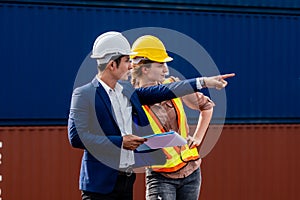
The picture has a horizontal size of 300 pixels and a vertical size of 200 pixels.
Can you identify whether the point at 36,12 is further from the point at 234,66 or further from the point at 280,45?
the point at 280,45

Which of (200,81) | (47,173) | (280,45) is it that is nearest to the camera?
(200,81)

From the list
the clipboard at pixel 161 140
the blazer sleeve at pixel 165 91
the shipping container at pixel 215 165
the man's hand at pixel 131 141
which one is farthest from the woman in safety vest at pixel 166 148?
the shipping container at pixel 215 165

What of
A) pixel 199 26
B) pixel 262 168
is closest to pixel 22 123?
pixel 199 26

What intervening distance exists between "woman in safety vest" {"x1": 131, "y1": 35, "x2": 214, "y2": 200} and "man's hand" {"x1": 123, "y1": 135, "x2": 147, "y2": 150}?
503mm

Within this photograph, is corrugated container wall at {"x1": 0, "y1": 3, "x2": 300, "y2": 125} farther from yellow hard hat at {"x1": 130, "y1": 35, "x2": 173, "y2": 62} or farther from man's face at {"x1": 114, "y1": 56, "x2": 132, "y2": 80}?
man's face at {"x1": 114, "y1": 56, "x2": 132, "y2": 80}

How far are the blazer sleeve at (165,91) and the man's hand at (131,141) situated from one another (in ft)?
1.14

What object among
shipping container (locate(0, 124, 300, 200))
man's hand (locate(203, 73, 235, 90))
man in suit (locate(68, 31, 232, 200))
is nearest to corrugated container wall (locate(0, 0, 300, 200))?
shipping container (locate(0, 124, 300, 200))

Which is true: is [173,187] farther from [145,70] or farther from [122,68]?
[122,68]

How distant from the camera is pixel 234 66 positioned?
7.51 metres

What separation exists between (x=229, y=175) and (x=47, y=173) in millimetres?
1935

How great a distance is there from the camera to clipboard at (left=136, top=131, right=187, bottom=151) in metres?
3.44

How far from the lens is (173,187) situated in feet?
13.2

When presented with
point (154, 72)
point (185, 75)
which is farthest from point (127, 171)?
point (185, 75)

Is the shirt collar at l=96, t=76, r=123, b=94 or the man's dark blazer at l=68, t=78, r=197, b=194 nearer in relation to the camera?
the man's dark blazer at l=68, t=78, r=197, b=194
